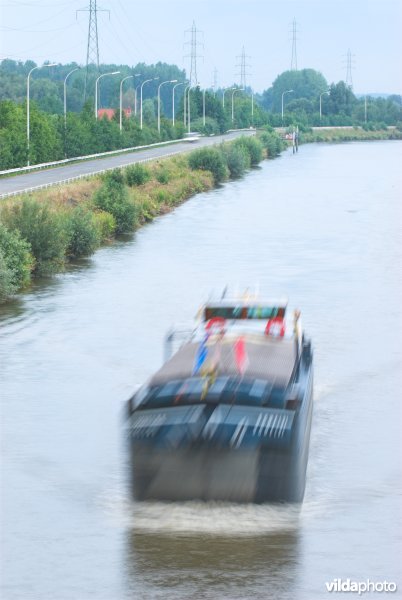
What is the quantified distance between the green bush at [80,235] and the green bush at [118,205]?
828 centimetres

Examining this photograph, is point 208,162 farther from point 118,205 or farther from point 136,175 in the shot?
point 118,205

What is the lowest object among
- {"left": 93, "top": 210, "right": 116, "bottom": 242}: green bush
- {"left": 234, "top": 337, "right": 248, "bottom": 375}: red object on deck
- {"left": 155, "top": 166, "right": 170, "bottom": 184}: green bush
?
{"left": 93, "top": 210, "right": 116, "bottom": 242}: green bush

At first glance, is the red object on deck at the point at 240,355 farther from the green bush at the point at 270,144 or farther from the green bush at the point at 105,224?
the green bush at the point at 270,144

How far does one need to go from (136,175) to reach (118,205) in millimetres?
12681

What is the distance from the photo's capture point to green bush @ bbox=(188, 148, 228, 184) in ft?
322

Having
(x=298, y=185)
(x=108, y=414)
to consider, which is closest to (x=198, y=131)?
(x=298, y=185)

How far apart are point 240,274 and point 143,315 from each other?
32.2 feet

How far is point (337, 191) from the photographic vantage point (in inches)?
3676

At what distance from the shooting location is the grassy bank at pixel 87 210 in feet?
151

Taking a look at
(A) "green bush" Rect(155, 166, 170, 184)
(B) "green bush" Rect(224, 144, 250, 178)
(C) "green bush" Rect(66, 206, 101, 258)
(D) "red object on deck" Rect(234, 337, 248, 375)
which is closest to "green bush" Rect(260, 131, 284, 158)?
(B) "green bush" Rect(224, 144, 250, 178)

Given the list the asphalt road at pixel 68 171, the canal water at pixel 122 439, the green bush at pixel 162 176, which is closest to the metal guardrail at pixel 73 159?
the asphalt road at pixel 68 171

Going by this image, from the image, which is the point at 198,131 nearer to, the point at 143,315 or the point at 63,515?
the point at 143,315

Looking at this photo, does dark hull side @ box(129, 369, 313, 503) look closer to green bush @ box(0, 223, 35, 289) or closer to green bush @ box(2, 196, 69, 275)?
green bush @ box(0, 223, 35, 289)

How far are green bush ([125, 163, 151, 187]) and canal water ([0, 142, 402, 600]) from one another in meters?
14.4
